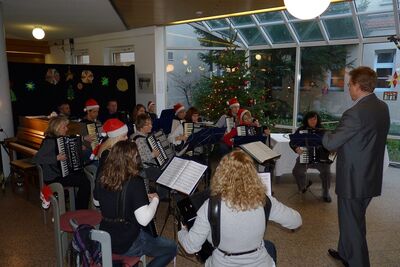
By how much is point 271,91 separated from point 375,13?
3475 mm

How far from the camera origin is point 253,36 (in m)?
10.2

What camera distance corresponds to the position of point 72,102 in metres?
9.50

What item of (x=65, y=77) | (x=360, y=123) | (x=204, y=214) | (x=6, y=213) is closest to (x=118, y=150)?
(x=204, y=214)

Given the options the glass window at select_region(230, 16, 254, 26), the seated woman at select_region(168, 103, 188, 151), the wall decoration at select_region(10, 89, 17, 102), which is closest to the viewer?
the seated woman at select_region(168, 103, 188, 151)

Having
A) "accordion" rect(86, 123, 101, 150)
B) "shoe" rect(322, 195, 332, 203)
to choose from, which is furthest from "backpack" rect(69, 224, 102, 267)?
"shoe" rect(322, 195, 332, 203)

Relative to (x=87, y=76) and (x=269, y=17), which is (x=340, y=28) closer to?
(x=269, y=17)

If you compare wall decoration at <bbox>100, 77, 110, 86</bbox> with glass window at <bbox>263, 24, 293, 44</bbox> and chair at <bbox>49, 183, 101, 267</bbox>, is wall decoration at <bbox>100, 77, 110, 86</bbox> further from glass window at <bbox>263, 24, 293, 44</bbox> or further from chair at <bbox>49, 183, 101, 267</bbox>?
chair at <bbox>49, 183, 101, 267</bbox>

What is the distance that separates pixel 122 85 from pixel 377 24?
23.1ft

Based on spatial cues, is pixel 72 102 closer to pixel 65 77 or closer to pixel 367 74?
pixel 65 77

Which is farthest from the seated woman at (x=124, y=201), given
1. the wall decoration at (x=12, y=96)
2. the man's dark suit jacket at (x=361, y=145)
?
the wall decoration at (x=12, y=96)

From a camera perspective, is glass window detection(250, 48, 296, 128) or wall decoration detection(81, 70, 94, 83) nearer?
wall decoration detection(81, 70, 94, 83)

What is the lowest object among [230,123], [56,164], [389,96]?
[56,164]

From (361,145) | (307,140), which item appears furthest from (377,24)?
(361,145)

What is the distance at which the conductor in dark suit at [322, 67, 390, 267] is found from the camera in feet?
10.3
